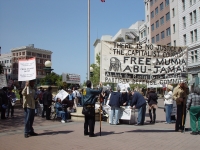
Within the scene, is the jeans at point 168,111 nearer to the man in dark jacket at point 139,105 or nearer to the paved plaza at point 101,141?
the man in dark jacket at point 139,105

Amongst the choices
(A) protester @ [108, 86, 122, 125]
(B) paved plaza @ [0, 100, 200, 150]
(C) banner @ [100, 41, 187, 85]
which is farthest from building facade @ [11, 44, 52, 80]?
(B) paved plaza @ [0, 100, 200, 150]

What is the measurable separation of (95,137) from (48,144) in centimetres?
179

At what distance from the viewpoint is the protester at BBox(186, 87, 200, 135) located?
8.90 metres

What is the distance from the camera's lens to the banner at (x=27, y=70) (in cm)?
852

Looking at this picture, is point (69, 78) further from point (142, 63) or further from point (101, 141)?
point (101, 141)

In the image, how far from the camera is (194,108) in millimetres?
8938

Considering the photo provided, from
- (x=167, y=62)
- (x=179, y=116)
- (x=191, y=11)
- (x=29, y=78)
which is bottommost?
(x=179, y=116)

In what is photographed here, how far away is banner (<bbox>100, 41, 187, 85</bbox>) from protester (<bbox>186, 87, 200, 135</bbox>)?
1.02 meters

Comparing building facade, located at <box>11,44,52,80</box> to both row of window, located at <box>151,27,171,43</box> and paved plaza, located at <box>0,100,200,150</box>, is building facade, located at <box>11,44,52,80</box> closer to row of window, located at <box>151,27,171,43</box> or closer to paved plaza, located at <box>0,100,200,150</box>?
row of window, located at <box>151,27,171,43</box>

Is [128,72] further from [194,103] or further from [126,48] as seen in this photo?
[194,103]

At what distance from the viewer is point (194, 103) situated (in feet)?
29.5

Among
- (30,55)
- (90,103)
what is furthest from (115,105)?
(30,55)

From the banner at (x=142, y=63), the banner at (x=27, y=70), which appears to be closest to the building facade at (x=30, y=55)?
the banner at (x=27, y=70)

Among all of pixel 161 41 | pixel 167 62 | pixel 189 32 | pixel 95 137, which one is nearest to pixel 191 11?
pixel 189 32
